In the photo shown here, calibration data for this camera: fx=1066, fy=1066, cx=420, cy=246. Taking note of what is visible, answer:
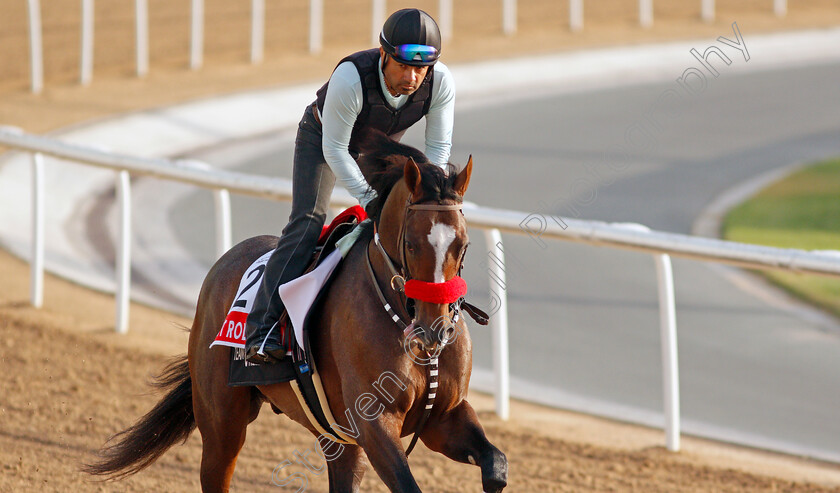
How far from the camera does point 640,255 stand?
10.6 m

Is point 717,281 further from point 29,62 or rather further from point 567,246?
point 29,62

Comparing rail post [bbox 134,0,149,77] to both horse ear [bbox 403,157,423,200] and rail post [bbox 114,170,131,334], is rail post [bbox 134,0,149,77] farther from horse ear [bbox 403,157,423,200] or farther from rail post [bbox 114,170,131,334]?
horse ear [bbox 403,157,423,200]

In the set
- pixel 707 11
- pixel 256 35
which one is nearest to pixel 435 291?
pixel 256 35

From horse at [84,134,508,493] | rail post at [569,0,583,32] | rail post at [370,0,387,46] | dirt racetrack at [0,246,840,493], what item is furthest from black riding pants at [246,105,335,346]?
rail post at [569,0,583,32]

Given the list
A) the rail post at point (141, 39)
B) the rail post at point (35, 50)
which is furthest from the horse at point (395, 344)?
the rail post at point (141, 39)

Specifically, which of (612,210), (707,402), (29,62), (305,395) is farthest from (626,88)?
(305,395)

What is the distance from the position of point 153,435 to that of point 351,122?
74.2 inches

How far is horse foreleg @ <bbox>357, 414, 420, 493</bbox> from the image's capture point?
147 inches

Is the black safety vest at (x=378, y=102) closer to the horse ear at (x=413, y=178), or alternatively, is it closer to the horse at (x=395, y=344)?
the horse at (x=395, y=344)

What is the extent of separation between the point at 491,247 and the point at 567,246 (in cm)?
463

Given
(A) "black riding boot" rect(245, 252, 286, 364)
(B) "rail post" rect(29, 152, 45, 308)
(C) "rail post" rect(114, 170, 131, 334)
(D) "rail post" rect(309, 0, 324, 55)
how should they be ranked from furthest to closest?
(D) "rail post" rect(309, 0, 324, 55), (B) "rail post" rect(29, 152, 45, 308), (C) "rail post" rect(114, 170, 131, 334), (A) "black riding boot" rect(245, 252, 286, 364)

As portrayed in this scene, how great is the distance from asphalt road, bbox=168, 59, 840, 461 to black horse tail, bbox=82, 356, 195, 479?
2751mm

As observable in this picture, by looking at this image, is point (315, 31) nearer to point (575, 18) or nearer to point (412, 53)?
point (575, 18)

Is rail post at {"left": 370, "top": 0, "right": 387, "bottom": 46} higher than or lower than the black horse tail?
higher
